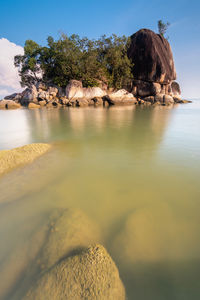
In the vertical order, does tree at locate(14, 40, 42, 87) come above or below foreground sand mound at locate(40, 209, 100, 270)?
above

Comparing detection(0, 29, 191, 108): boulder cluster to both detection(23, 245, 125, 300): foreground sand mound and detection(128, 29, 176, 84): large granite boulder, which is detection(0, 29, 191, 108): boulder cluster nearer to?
detection(128, 29, 176, 84): large granite boulder

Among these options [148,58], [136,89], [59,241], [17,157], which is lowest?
[59,241]

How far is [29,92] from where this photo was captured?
26.5 m

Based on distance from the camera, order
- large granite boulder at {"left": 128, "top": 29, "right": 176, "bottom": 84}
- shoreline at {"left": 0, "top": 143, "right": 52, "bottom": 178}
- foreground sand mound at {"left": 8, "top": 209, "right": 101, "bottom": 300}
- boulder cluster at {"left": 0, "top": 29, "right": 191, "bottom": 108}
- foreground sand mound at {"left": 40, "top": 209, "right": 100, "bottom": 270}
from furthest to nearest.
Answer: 1. large granite boulder at {"left": 128, "top": 29, "right": 176, "bottom": 84}
2. boulder cluster at {"left": 0, "top": 29, "right": 191, "bottom": 108}
3. shoreline at {"left": 0, "top": 143, "right": 52, "bottom": 178}
4. foreground sand mound at {"left": 40, "top": 209, "right": 100, "bottom": 270}
5. foreground sand mound at {"left": 8, "top": 209, "right": 101, "bottom": 300}

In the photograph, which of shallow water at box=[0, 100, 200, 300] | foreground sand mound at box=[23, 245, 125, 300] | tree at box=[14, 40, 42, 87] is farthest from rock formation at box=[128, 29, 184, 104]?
foreground sand mound at box=[23, 245, 125, 300]

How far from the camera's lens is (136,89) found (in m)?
31.8

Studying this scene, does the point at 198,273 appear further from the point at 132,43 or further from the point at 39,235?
the point at 132,43

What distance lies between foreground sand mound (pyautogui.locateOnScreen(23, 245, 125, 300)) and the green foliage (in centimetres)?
2827

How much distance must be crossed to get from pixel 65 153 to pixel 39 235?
7.26 ft

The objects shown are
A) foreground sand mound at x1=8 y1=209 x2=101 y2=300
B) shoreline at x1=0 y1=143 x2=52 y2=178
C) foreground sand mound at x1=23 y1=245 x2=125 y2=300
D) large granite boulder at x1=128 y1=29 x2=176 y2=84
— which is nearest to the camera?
foreground sand mound at x1=23 y1=245 x2=125 y2=300

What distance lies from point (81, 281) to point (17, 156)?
269 centimetres

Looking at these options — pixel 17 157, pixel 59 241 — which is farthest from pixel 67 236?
pixel 17 157

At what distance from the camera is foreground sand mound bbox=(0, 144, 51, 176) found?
263cm

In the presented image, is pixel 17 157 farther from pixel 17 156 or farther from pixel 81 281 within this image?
pixel 81 281
